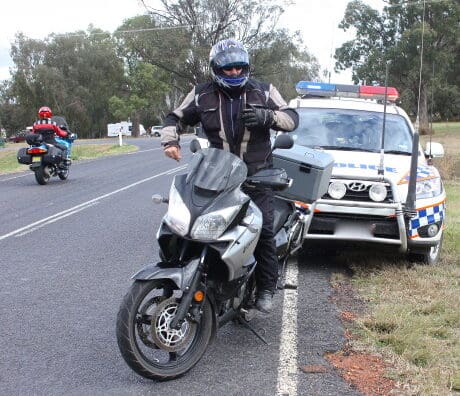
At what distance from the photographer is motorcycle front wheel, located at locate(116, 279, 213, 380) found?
12.8 feet

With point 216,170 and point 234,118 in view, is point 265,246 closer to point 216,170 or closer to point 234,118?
point 216,170

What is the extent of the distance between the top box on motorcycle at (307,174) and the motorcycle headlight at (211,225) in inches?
66.8

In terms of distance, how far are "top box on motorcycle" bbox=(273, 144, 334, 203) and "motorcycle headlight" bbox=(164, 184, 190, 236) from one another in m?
1.71

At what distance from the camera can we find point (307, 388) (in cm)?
402

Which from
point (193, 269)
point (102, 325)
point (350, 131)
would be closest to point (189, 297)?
point (193, 269)

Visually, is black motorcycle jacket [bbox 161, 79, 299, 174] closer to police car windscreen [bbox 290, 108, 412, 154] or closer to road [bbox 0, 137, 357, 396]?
road [bbox 0, 137, 357, 396]

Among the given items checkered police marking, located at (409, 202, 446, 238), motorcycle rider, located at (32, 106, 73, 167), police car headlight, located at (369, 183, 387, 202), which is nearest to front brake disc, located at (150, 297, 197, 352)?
police car headlight, located at (369, 183, 387, 202)

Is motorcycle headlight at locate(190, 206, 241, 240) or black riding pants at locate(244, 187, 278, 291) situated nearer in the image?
motorcycle headlight at locate(190, 206, 241, 240)

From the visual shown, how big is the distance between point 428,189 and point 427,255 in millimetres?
736

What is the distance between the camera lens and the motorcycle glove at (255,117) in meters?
4.36

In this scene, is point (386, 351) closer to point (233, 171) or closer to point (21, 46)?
point (233, 171)

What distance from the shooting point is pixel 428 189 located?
22.4 feet

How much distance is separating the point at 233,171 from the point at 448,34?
1810 inches

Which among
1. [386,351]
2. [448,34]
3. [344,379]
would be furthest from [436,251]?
[448,34]
